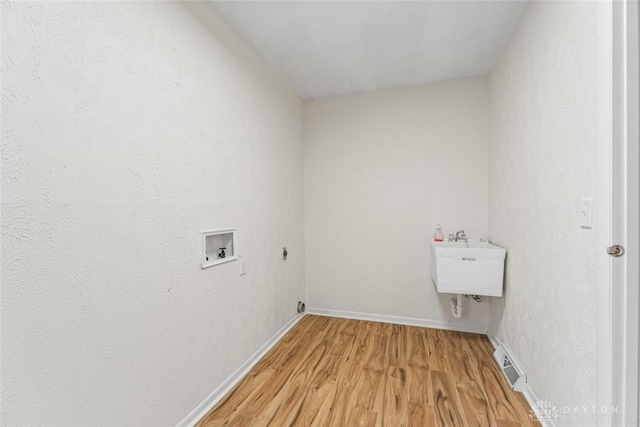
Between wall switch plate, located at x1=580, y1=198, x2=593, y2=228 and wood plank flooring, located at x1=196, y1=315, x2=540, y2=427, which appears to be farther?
wood plank flooring, located at x1=196, y1=315, x2=540, y2=427

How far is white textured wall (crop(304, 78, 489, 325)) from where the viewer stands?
104 inches

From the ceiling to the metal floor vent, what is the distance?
230cm

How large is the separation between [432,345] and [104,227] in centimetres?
245

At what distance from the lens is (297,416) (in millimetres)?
1557

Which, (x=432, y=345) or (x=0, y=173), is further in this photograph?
(x=432, y=345)

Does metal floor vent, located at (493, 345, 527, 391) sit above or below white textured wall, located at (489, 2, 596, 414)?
below

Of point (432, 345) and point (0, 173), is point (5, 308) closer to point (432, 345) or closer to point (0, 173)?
point (0, 173)

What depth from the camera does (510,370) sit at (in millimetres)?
1859

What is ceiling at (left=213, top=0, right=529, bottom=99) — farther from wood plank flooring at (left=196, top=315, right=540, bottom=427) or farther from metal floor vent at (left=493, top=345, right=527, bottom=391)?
wood plank flooring at (left=196, top=315, right=540, bottom=427)

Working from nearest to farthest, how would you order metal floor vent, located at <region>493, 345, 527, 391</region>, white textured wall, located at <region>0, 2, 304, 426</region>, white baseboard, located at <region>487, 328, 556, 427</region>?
white textured wall, located at <region>0, 2, 304, 426</region> → white baseboard, located at <region>487, 328, 556, 427</region> → metal floor vent, located at <region>493, 345, 527, 391</region>

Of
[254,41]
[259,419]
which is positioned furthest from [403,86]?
[259,419]

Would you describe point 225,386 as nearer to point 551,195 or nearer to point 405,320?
point 405,320

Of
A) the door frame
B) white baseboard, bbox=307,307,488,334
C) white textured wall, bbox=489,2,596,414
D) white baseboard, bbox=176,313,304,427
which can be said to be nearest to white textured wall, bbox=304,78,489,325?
white baseboard, bbox=307,307,488,334

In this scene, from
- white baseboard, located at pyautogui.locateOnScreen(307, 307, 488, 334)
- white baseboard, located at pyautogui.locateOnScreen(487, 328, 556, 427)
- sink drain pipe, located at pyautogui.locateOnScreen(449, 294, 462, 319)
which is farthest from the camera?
white baseboard, located at pyautogui.locateOnScreen(307, 307, 488, 334)
